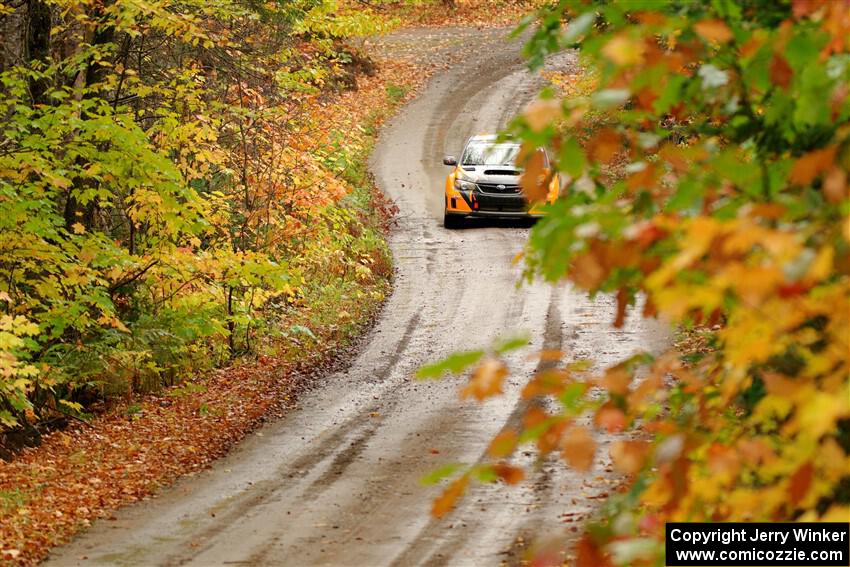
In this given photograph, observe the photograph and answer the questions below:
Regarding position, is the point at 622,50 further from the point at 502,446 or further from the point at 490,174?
the point at 490,174

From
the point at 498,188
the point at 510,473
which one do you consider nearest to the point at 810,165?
the point at 510,473

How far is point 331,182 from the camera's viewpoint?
669 inches

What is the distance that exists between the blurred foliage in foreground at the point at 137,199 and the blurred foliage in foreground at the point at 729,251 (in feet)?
24.1

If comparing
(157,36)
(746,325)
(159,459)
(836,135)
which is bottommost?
(159,459)

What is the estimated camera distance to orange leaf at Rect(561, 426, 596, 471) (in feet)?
9.46

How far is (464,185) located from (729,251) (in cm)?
2018

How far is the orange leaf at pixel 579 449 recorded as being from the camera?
2.88 meters

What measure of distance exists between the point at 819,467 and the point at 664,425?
55 cm

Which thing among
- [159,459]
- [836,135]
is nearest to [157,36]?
[159,459]

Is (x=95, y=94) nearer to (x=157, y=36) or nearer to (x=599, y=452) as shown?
(x=157, y=36)

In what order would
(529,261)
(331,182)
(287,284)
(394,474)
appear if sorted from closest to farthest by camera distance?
1. (529,261)
2. (394,474)
3. (287,284)
4. (331,182)

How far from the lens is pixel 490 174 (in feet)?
72.9

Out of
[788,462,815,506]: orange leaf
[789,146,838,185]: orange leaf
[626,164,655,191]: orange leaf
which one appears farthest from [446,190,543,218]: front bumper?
[788,462,815,506]: orange leaf

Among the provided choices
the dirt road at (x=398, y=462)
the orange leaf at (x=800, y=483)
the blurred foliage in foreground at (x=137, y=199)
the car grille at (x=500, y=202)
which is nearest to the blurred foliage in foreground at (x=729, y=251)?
the orange leaf at (x=800, y=483)
